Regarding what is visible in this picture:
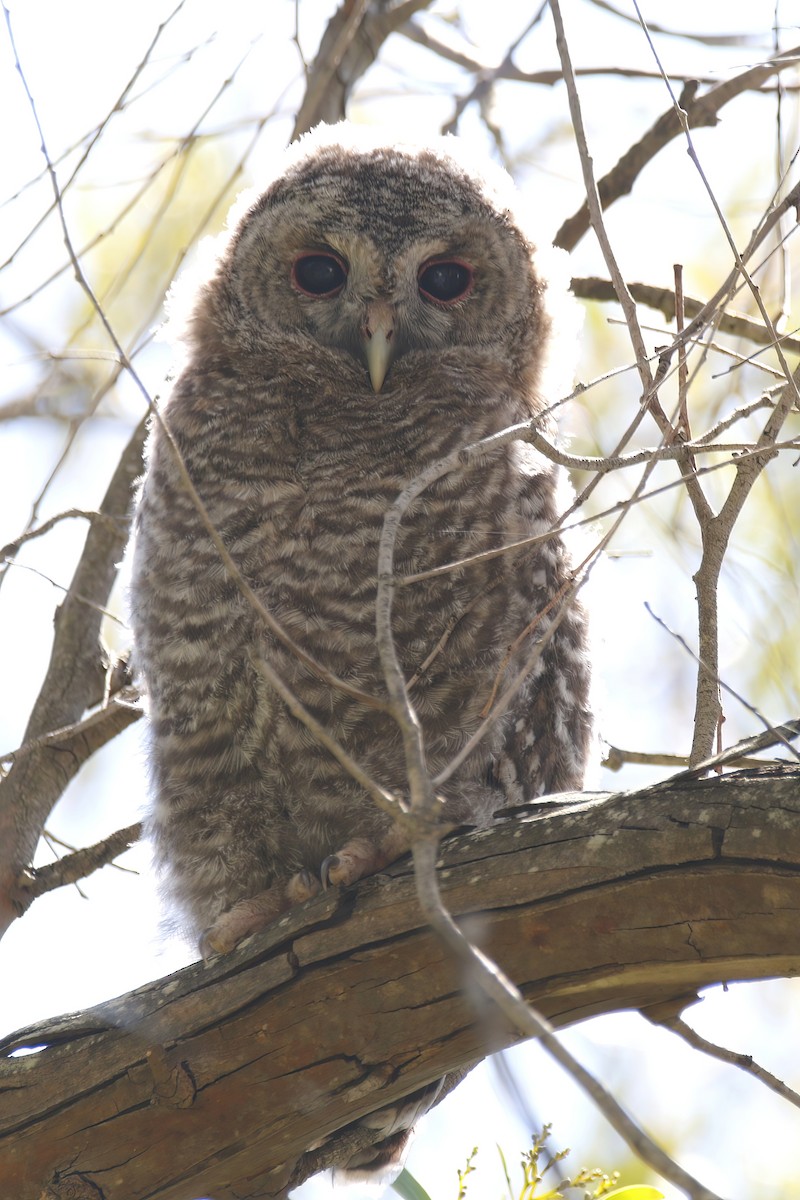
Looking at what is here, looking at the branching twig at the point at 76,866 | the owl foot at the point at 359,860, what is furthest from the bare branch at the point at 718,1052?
the branching twig at the point at 76,866

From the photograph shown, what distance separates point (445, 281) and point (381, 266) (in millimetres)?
194

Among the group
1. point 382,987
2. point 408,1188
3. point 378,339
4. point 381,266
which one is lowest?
point 408,1188

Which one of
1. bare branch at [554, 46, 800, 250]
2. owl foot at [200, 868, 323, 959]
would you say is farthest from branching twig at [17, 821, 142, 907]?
bare branch at [554, 46, 800, 250]

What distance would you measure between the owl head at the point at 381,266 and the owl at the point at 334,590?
0.04 feet

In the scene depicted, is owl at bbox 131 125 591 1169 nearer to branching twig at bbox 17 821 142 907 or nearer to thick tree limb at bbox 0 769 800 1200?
thick tree limb at bbox 0 769 800 1200

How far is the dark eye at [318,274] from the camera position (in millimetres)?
3387

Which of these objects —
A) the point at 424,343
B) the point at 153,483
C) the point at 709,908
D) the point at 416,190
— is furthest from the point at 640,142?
the point at 709,908

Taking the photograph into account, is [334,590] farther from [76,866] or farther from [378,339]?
[76,866]

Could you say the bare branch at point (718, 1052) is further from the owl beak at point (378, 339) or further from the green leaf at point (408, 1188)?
the owl beak at point (378, 339)

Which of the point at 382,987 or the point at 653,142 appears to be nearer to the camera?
the point at 382,987

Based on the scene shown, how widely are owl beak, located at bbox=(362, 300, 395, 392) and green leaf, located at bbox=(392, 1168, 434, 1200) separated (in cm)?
186

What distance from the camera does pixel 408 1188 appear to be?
2869 millimetres

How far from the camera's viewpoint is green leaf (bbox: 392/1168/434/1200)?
2.83 meters

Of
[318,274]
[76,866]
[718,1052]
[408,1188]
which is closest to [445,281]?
[318,274]
